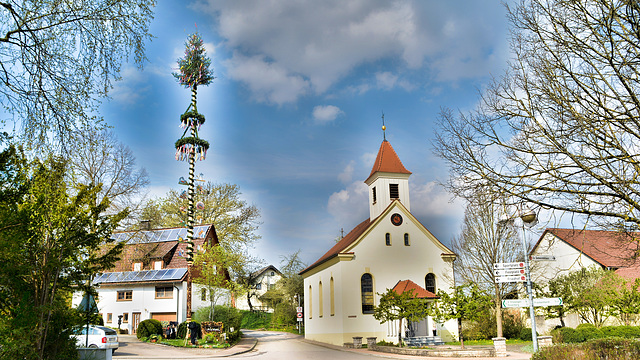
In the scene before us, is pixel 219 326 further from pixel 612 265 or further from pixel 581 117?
pixel 612 265

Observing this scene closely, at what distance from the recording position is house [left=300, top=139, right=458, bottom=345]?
3066 cm

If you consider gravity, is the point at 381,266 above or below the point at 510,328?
above

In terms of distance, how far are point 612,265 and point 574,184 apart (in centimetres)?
3177

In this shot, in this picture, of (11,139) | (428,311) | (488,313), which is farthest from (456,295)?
(11,139)

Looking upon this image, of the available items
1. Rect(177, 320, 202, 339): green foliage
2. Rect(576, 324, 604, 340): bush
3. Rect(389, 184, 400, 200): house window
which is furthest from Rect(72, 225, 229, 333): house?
Rect(576, 324, 604, 340): bush

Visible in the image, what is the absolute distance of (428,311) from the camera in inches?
1008

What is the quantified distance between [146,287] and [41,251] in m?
27.1

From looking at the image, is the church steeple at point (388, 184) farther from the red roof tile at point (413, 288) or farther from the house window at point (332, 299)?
the house window at point (332, 299)

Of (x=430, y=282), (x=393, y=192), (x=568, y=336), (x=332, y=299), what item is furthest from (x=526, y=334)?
(x=393, y=192)

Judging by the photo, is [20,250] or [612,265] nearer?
[20,250]

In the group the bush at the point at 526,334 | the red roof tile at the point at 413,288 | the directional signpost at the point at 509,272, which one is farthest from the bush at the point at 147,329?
the bush at the point at 526,334

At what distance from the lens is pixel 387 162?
118 feet

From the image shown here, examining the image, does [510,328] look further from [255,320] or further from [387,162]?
[255,320]

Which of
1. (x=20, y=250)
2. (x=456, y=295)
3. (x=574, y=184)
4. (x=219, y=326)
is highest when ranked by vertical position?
(x=574, y=184)
